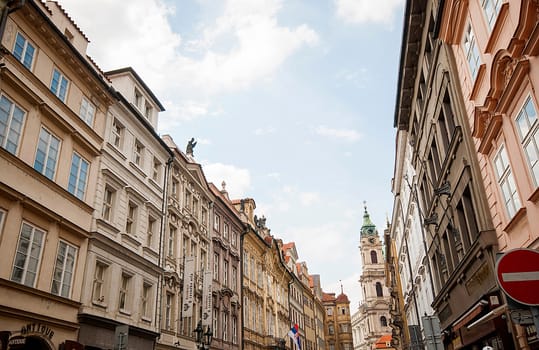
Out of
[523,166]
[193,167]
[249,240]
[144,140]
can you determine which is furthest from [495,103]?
[249,240]

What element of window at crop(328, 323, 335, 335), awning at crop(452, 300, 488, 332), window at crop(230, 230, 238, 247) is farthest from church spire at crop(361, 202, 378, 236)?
awning at crop(452, 300, 488, 332)

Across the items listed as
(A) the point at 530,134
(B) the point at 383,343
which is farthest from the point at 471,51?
(B) the point at 383,343

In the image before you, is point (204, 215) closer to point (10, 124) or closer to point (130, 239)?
point (130, 239)

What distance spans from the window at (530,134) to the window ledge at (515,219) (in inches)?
39.4

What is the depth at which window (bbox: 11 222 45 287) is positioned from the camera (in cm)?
1513

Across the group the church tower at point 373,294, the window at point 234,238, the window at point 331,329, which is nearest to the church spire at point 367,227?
the church tower at point 373,294

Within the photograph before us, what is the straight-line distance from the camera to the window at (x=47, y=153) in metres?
16.6

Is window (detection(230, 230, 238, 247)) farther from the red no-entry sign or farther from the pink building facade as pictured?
the red no-entry sign

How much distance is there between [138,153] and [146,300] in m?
7.40

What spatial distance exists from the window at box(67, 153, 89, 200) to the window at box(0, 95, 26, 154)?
306 centimetres

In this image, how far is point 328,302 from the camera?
4321 inches

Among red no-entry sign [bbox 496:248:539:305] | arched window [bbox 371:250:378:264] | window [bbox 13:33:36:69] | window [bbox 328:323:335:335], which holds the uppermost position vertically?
arched window [bbox 371:250:378:264]

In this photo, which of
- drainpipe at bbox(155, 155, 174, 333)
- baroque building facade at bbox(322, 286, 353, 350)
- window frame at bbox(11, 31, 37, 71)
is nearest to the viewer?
window frame at bbox(11, 31, 37, 71)

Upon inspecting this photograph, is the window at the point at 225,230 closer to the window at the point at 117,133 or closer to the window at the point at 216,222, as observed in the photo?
the window at the point at 216,222
